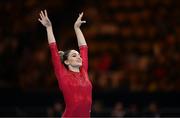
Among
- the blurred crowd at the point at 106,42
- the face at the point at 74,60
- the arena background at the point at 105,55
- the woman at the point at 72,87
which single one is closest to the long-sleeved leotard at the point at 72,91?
the woman at the point at 72,87

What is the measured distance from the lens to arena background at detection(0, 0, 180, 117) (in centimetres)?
1401

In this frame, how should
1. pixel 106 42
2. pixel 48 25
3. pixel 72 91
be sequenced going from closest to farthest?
pixel 72 91
pixel 48 25
pixel 106 42

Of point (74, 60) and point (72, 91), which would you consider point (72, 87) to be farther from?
point (74, 60)

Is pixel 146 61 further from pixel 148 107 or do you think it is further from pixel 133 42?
pixel 148 107

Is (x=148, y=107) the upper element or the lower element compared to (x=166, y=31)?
lower

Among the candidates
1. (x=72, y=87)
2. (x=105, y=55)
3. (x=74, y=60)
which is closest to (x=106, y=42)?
(x=105, y=55)

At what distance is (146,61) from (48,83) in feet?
8.20

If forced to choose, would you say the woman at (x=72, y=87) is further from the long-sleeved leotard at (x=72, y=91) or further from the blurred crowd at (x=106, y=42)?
the blurred crowd at (x=106, y=42)

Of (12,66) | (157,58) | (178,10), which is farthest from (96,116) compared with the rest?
(178,10)

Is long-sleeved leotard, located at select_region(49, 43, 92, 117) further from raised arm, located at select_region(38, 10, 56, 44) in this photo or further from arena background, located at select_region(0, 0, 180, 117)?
arena background, located at select_region(0, 0, 180, 117)

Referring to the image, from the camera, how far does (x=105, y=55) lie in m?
15.9

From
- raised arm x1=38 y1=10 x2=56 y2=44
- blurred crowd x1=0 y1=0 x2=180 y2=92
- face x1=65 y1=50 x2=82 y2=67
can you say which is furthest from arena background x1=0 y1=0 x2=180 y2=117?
raised arm x1=38 y1=10 x2=56 y2=44

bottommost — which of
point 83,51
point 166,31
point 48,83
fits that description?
point 48,83

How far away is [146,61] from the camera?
1574 cm
